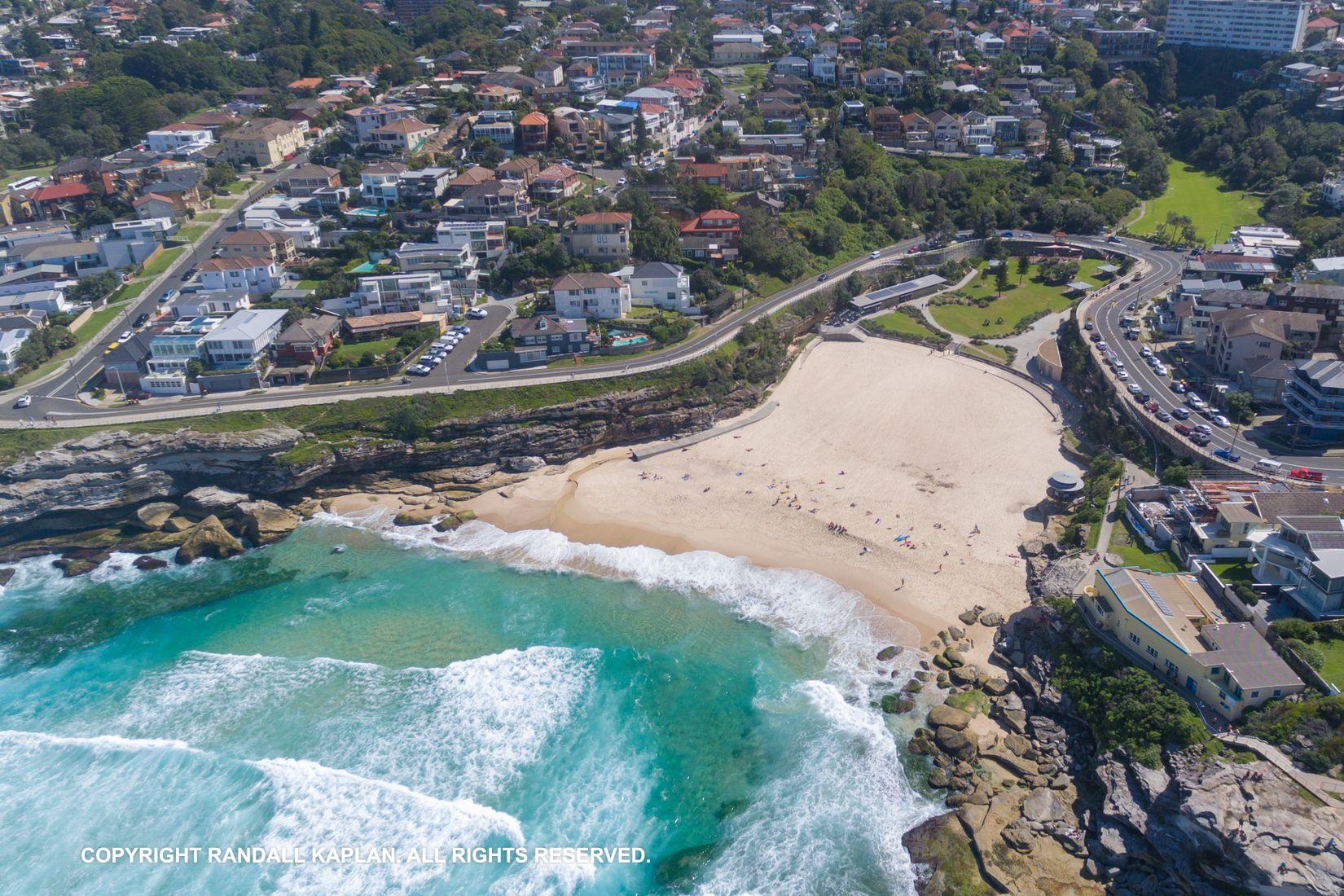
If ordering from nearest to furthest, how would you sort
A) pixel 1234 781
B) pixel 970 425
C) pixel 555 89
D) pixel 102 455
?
pixel 1234 781
pixel 102 455
pixel 970 425
pixel 555 89

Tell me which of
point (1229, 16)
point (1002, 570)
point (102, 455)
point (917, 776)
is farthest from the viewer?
point (1229, 16)

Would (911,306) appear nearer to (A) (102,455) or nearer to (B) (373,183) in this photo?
(B) (373,183)

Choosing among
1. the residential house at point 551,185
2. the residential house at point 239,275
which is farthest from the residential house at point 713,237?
the residential house at point 239,275

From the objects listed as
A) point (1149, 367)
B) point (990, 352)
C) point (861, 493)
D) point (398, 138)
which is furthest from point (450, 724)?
point (398, 138)

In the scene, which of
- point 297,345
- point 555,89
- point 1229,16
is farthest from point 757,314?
point 1229,16

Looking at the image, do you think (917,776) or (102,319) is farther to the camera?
(102,319)

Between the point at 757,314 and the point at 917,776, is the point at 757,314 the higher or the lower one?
the higher one
